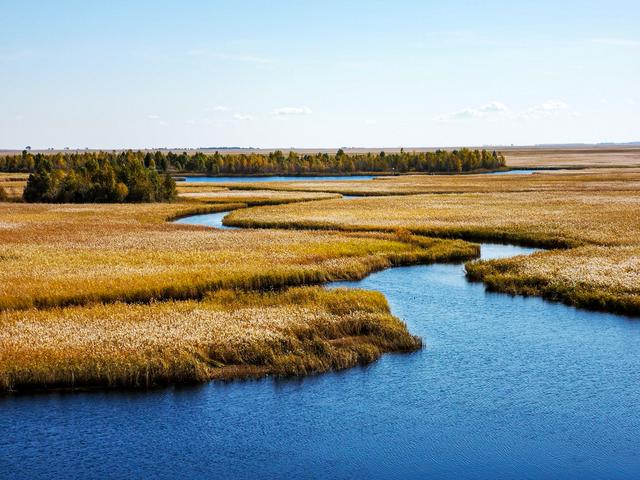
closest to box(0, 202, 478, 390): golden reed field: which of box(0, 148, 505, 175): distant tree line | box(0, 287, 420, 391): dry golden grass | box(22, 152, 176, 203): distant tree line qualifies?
box(0, 287, 420, 391): dry golden grass

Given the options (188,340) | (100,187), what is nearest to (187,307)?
(188,340)

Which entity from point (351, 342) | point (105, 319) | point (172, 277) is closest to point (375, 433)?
point (351, 342)

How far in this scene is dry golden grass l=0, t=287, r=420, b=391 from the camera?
66.6ft

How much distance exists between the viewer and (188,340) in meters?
22.4

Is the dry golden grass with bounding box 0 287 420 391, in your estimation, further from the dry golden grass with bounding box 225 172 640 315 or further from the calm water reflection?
the dry golden grass with bounding box 225 172 640 315

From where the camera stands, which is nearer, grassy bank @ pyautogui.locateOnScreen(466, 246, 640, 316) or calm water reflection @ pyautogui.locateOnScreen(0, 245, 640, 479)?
calm water reflection @ pyautogui.locateOnScreen(0, 245, 640, 479)

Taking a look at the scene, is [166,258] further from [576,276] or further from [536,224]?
[536,224]

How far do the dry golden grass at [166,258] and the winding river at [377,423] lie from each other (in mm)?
10456

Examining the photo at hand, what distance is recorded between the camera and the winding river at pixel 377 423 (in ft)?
53.0

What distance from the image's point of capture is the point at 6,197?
87750 mm

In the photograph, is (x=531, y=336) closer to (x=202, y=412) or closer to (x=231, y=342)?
(x=231, y=342)

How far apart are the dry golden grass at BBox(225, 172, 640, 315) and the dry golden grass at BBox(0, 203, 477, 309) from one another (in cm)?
555

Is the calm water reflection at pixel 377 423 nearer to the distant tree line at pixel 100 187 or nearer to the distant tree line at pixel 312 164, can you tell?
the distant tree line at pixel 100 187

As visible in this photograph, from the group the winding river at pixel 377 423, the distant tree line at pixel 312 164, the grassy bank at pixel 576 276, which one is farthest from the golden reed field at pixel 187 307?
the distant tree line at pixel 312 164
